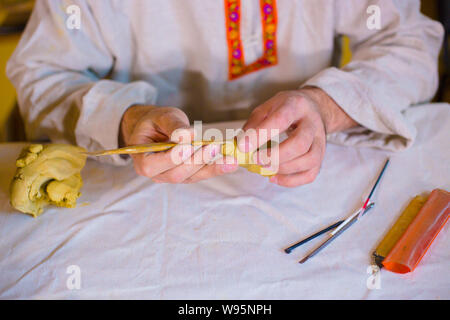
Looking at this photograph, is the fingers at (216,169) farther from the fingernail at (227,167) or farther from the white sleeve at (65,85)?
the white sleeve at (65,85)

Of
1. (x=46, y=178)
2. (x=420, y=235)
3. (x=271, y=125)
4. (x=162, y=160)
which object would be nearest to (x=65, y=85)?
(x=46, y=178)

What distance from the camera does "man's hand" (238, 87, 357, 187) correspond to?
2.01ft

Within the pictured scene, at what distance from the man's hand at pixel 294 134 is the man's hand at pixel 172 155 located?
57 mm

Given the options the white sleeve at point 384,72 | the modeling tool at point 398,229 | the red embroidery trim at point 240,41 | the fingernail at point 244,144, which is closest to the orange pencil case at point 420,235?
the modeling tool at point 398,229

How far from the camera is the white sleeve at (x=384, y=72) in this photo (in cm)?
75

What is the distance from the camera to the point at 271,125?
0.61m

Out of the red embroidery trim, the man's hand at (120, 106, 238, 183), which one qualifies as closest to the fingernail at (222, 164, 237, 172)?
the man's hand at (120, 106, 238, 183)

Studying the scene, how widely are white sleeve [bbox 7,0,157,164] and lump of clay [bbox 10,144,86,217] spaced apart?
0.32 ft

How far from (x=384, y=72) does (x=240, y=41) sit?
1.08 feet

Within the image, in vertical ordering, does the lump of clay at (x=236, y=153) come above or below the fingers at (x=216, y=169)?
above

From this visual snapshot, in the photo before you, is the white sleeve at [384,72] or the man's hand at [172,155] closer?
the man's hand at [172,155]
